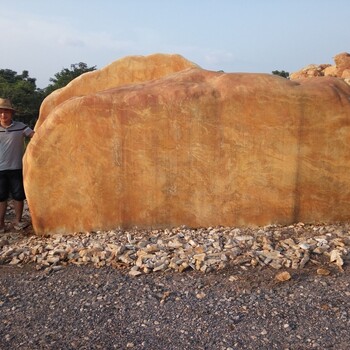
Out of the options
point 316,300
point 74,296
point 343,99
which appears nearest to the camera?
point 316,300

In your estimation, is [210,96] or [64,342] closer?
[64,342]

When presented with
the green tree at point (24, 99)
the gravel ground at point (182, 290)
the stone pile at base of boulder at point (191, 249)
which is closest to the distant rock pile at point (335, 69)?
the stone pile at base of boulder at point (191, 249)

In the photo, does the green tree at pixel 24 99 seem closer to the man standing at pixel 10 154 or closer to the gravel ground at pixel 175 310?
the man standing at pixel 10 154

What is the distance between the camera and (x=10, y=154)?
5.15 meters

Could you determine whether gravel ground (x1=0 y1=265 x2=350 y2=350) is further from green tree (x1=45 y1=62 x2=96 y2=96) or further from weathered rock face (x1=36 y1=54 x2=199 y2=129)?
green tree (x1=45 y1=62 x2=96 y2=96)

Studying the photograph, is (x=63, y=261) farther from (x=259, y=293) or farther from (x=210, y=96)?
(x=210, y=96)

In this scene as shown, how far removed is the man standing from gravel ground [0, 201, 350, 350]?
38.6 inches

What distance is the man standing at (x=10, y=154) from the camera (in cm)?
510

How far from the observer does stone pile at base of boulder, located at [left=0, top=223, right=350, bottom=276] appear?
3633mm

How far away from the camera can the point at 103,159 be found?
15.1ft

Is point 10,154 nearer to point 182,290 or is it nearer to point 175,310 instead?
point 182,290

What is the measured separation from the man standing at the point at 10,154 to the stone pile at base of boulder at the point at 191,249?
0.79m

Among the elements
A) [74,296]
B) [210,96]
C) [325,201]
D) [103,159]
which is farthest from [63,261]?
[325,201]

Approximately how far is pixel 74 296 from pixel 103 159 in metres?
1.72
